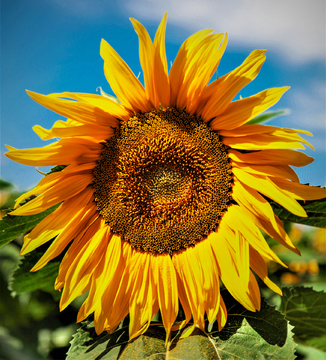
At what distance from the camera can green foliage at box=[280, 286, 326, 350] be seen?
233 centimetres

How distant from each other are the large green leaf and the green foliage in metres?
0.73

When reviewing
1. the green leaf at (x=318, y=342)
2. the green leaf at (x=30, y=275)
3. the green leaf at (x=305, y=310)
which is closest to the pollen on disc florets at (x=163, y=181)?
the green leaf at (x=30, y=275)

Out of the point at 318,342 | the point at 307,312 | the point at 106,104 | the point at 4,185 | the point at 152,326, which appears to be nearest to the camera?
the point at 106,104

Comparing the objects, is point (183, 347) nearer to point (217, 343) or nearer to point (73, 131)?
point (217, 343)

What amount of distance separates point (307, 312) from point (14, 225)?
2.08 meters

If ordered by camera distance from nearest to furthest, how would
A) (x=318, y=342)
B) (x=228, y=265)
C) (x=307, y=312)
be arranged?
(x=228, y=265)
(x=307, y=312)
(x=318, y=342)

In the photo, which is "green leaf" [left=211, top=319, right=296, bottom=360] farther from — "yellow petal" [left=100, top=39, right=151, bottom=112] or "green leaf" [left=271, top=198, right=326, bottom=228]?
"yellow petal" [left=100, top=39, right=151, bottom=112]

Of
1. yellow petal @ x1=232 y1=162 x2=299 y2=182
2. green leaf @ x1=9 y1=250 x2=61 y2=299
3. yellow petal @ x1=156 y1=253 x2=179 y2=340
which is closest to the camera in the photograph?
yellow petal @ x1=232 y1=162 x2=299 y2=182

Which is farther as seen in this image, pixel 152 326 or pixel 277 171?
pixel 152 326

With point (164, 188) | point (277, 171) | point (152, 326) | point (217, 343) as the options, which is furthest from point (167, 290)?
point (277, 171)

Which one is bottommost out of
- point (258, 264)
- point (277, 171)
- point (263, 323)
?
point (263, 323)

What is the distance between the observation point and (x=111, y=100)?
5.71ft

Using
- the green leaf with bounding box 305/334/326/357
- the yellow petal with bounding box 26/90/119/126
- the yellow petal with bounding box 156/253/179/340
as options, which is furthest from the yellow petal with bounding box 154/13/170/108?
the green leaf with bounding box 305/334/326/357

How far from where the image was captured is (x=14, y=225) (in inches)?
70.8
